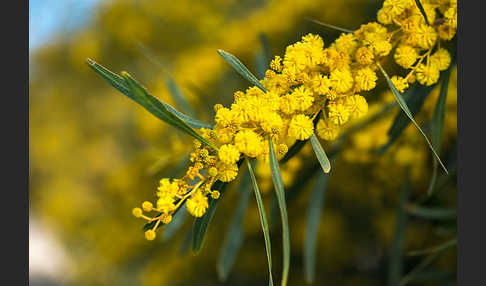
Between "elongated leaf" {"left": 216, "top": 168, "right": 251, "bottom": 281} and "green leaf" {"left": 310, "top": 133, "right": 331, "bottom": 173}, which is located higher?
"elongated leaf" {"left": 216, "top": 168, "right": 251, "bottom": 281}

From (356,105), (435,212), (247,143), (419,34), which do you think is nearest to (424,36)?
(419,34)

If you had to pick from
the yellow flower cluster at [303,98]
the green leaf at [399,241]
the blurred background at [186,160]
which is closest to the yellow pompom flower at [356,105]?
the yellow flower cluster at [303,98]

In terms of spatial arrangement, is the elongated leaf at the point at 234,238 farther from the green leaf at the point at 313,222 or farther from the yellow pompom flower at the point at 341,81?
the yellow pompom flower at the point at 341,81

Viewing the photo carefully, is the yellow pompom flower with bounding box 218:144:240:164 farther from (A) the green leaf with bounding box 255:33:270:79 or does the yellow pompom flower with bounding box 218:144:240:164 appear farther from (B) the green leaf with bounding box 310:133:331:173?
(A) the green leaf with bounding box 255:33:270:79

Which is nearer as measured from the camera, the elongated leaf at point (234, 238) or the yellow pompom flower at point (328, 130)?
the yellow pompom flower at point (328, 130)

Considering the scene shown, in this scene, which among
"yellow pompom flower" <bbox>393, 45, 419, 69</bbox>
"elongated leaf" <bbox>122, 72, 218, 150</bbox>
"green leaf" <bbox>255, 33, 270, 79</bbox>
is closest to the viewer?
"elongated leaf" <bbox>122, 72, 218, 150</bbox>

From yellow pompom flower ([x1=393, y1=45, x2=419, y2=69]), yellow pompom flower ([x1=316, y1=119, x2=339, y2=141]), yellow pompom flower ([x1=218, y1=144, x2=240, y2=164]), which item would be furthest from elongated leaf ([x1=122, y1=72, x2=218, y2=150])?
yellow pompom flower ([x1=393, y1=45, x2=419, y2=69])
